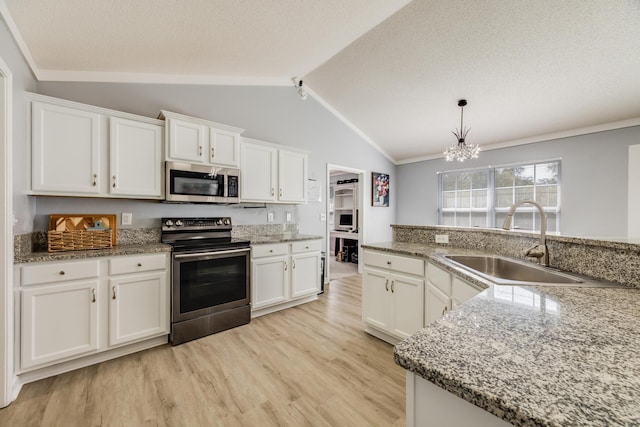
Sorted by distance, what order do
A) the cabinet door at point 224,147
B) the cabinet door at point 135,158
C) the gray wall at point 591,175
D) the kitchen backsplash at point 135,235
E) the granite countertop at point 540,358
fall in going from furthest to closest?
1. the gray wall at point 591,175
2. the cabinet door at point 224,147
3. the cabinet door at point 135,158
4. the kitchen backsplash at point 135,235
5. the granite countertop at point 540,358

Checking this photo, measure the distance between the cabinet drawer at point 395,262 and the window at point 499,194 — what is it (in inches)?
142

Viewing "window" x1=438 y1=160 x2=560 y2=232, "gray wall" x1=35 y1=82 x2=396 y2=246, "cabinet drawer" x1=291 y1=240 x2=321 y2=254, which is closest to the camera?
"gray wall" x1=35 y1=82 x2=396 y2=246

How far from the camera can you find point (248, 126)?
363 cm

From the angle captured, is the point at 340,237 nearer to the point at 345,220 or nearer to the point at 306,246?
the point at 345,220

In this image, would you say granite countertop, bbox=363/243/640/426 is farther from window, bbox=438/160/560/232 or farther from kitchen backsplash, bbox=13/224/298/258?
window, bbox=438/160/560/232

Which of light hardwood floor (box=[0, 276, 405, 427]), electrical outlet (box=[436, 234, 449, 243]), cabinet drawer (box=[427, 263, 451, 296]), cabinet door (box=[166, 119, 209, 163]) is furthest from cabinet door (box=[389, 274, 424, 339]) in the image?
cabinet door (box=[166, 119, 209, 163])

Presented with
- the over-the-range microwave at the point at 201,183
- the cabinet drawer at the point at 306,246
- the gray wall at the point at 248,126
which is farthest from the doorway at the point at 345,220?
the over-the-range microwave at the point at 201,183

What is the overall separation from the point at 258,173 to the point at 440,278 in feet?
7.94

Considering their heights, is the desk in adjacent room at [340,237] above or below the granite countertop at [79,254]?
below

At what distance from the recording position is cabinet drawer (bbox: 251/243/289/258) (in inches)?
118

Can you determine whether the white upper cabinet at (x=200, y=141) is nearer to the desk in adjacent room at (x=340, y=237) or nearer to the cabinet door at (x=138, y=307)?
the cabinet door at (x=138, y=307)

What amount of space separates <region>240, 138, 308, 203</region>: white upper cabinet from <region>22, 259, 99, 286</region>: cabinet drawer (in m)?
1.56

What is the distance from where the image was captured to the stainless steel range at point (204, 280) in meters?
2.41

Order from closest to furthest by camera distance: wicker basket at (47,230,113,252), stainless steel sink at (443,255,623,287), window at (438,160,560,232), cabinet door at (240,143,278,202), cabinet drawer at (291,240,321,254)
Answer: stainless steel sink at (443,255,623,287)
wicker basket at (47,230,113,252)
cabinet door at (240,143,278,202)
cabinet drawer at (291,240,321,254)
window at (438,160,560,232)
